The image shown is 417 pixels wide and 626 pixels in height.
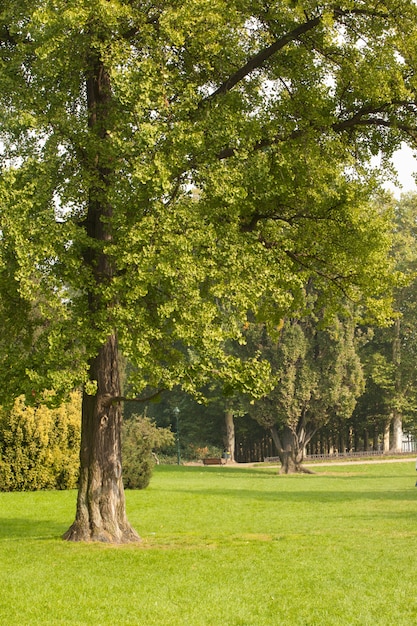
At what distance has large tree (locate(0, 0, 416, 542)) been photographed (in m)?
13.1

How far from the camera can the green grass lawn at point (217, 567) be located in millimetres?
9258

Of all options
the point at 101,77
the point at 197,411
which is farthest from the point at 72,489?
the point at 197,411

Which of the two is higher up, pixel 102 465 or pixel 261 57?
pixel 261 57

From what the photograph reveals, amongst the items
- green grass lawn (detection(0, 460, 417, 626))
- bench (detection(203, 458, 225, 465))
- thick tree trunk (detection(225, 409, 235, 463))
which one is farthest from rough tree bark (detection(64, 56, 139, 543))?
thick tree trunk (detection(225, 409, 235, 463))

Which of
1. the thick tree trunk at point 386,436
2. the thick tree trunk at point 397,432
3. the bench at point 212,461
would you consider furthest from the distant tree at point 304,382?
the thick tree trunk at point 386,436

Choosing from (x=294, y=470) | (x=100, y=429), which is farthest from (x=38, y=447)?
(x=294, y=470)

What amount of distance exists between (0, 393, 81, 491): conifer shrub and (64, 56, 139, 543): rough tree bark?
10.2m

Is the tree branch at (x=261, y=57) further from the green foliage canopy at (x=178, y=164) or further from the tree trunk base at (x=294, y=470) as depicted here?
the tree trunk base at (x=294, y=470)

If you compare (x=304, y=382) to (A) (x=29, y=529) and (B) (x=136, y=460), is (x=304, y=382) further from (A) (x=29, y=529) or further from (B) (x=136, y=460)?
(A) (x=29, y=529)

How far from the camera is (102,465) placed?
15.2 metres

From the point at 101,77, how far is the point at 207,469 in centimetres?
3431

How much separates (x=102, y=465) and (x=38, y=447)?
37.6 feet

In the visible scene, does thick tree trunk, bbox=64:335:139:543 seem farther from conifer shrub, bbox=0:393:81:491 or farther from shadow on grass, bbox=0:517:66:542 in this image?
conifer shrub, bbox=0:393:81:491

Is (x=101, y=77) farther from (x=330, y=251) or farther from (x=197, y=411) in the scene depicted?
(x=197, y=411)
